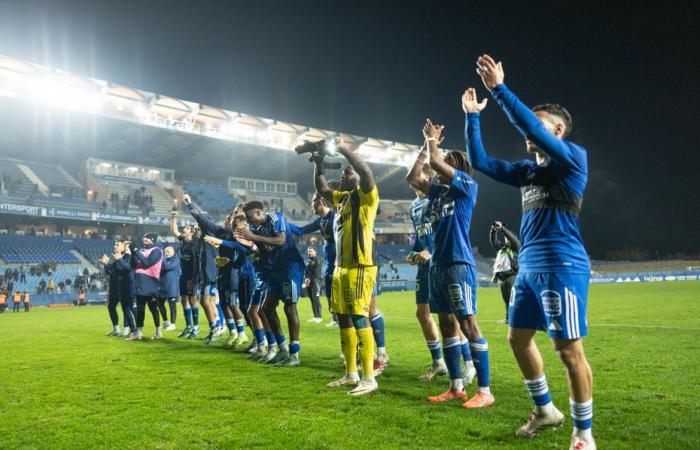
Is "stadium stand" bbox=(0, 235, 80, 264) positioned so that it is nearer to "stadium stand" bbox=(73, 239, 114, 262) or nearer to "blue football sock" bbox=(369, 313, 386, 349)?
"stadium stand" bbox=(73, 239, 114, 262)

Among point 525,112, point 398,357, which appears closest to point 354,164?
point 525,112

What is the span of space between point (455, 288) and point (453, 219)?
708 mm

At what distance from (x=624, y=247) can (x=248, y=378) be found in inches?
3103

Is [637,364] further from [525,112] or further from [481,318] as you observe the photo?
[481,318]

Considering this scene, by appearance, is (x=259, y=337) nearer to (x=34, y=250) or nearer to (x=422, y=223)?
(x=422, y=223)

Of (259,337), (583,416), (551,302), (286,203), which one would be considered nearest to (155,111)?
(286,203)

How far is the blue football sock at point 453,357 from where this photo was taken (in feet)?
16.0

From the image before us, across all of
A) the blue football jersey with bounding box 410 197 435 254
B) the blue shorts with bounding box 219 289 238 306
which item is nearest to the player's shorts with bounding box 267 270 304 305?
the blue football jersey with bounding box 410 197 435 254

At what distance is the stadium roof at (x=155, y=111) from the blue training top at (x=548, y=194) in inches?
1385

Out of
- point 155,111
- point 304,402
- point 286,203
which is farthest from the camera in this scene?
point 286,203

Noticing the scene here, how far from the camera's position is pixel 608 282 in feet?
140

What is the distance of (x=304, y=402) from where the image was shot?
4734 millimetres

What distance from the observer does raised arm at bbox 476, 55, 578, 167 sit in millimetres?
3088

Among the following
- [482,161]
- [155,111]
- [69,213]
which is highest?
[155,111]
